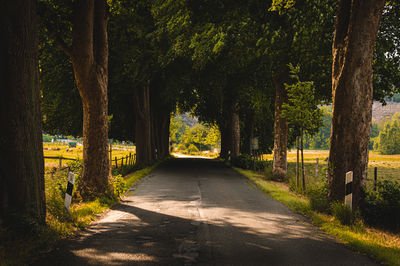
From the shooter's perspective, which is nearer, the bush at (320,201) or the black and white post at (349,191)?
the black and white post at (349,191)

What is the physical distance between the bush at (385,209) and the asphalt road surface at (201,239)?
4.78 feet

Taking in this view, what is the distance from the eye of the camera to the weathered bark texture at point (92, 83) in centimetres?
967

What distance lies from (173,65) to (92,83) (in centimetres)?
1226

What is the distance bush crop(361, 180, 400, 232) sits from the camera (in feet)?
24.1

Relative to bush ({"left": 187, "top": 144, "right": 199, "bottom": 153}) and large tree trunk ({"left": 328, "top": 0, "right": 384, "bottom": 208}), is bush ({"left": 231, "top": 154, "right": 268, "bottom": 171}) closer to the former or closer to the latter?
large tree trunk ({"left": 328, "top": 0, "right": 384, "bottom": 208})

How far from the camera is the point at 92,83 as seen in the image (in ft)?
33.0

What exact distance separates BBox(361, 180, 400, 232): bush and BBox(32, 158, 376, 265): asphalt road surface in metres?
1.46

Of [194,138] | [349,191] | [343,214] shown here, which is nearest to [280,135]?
[349,191]

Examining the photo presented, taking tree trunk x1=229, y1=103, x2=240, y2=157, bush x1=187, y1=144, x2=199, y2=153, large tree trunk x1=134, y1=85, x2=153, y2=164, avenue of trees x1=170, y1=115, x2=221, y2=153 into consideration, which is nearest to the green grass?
large tree trunk x1=134, y1=85, x2=153, y2=164

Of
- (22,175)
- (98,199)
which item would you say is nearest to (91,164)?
(98,199)

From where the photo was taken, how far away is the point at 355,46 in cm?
809

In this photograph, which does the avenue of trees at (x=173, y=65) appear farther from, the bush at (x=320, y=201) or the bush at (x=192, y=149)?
the bush at (x=192, y=149)

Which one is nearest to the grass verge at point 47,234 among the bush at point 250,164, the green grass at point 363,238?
the green grass at point 363,238

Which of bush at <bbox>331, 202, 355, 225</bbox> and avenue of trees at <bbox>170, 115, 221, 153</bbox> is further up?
avenue of trees at <bbox>170, 115, 221, 153</bbox>
